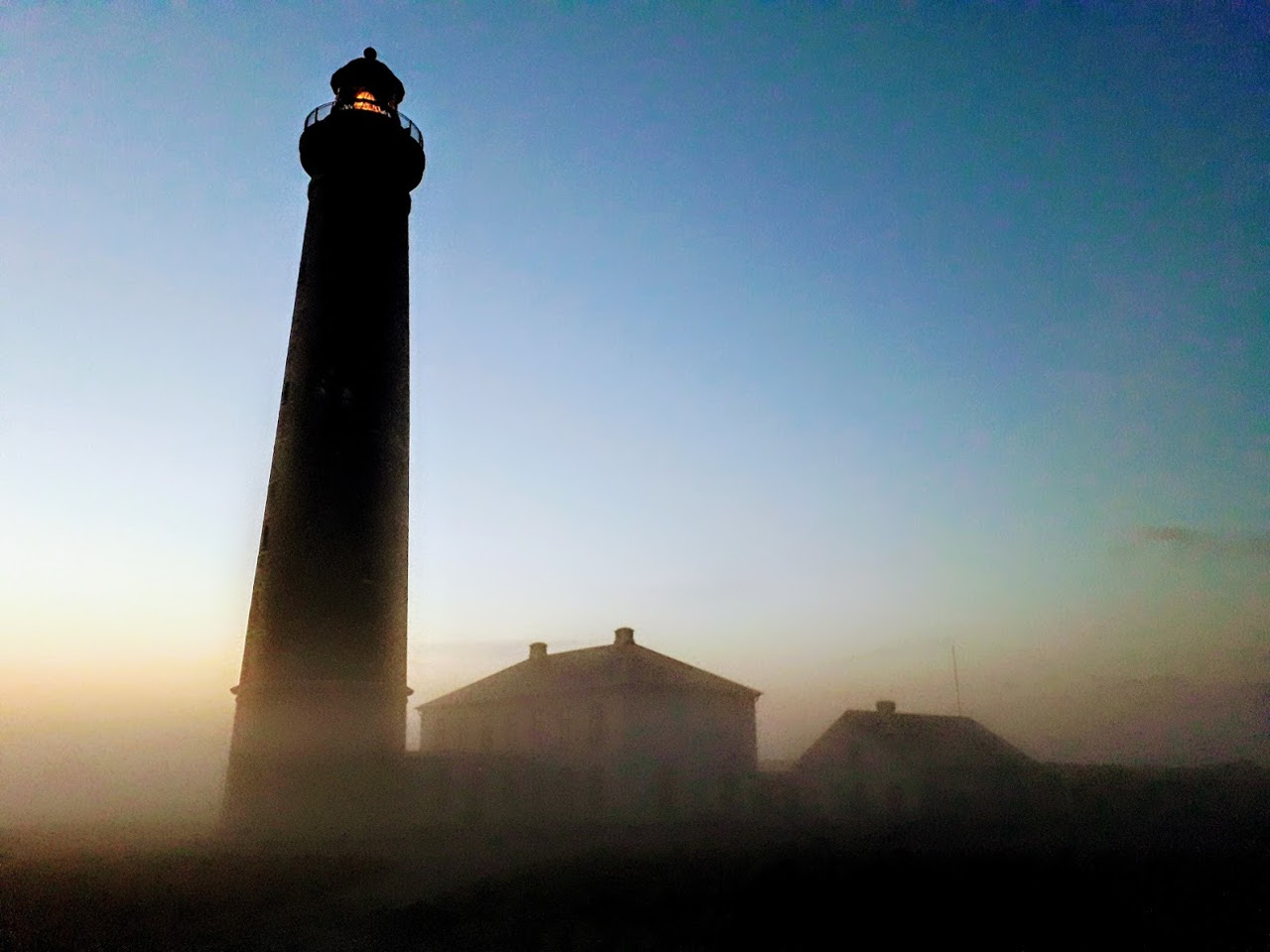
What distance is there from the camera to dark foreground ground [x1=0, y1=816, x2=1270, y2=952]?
1312 centimetres

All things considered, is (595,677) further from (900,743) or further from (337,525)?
(337,525)

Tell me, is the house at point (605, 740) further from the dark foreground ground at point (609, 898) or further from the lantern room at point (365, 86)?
the lantern room at point (365, 86)

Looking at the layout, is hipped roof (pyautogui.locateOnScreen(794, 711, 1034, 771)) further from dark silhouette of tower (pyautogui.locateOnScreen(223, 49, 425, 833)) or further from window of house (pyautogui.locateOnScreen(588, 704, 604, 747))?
dark silhouette of tower (pyautogui.locateOnScreen(223, 49, 425, 833))

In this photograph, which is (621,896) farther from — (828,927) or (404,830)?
(404,830)

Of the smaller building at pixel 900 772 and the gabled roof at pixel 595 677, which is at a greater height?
the gabled roof at pixel 595 677

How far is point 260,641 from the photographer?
1639cm

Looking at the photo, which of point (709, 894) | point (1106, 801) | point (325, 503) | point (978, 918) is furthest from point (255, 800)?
point (1106, 801)

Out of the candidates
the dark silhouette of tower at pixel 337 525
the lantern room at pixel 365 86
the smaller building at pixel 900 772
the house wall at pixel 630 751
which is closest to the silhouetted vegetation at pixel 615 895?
the dark silhouette of tower at pixel 337 525

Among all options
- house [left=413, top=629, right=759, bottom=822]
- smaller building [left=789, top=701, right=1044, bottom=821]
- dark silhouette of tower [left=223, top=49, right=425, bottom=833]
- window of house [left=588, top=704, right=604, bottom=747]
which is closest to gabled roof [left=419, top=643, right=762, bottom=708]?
house [left=413, top=629, right=759, bottom=822]

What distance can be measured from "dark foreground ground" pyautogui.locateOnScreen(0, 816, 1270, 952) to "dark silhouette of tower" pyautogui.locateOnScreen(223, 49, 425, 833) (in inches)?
57.0

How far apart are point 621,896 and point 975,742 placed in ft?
84.0

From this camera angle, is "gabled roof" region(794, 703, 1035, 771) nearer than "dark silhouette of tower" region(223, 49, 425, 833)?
No

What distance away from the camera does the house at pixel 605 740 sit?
27.2m

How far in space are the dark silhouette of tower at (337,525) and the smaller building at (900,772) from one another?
21.5 m
